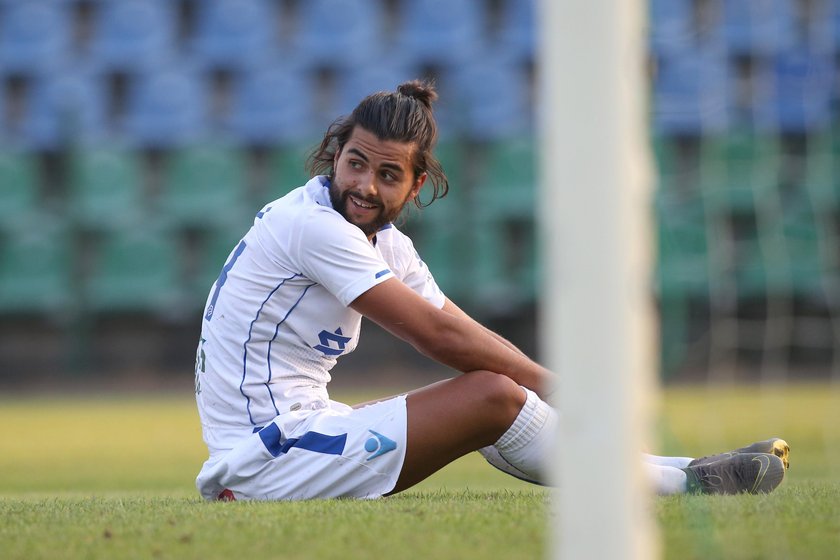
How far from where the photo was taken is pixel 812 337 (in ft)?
50.8

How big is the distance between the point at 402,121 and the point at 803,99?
1253 centimetres

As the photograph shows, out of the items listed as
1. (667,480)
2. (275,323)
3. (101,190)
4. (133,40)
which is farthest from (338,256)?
(133,40)

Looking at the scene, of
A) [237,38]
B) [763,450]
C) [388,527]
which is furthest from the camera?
[237,38]

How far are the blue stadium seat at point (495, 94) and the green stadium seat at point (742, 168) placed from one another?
297 centimetres

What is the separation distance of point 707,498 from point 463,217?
13.4m

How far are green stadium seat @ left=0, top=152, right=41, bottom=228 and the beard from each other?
567 inches

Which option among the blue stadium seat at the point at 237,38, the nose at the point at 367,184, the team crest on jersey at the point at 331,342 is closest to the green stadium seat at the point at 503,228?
the blue stadium seat at the point at 237,38

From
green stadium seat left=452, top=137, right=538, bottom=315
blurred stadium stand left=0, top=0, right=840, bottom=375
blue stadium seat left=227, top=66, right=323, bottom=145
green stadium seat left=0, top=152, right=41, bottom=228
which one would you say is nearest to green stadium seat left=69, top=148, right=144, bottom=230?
blurred stadium stand left=0, top=0, right=840, bottom=375

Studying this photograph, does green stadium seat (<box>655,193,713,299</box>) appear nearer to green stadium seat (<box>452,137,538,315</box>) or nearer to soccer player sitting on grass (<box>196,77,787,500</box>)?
green stadium seat (<box>452,137,538,315</box>)

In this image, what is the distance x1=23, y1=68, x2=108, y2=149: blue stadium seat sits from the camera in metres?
17.7

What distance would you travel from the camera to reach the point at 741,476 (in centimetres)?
387

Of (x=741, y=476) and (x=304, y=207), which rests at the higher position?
(x=304, y=207)

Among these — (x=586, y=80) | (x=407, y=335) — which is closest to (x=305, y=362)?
(x=407, y=335)

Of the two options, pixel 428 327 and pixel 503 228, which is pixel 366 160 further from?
pixel 503 228
